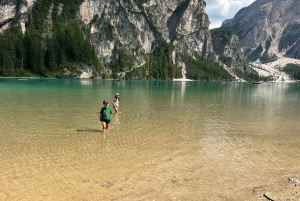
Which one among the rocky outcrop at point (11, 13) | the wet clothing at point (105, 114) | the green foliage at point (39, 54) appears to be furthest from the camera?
the rocky outcrop at point (11, 13)

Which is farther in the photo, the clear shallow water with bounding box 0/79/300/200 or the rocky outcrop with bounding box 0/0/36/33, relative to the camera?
the rocky outcrop with bounding box 0/0/36/33

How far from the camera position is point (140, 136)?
1814 centimetres

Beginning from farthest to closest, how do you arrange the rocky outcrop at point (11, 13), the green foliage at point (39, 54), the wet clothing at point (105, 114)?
1. the rocky outcrop at point (11, 13)
2. the green foliage at point (39, 54)
3. the wet clothing at point (105, 114)

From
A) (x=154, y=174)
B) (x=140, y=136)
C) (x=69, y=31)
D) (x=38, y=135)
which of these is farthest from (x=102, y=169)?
(x=69, y=31)

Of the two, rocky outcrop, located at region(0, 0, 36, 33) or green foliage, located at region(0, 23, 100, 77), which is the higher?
rocky outcrop, located at region(0, 0, 36, 33)

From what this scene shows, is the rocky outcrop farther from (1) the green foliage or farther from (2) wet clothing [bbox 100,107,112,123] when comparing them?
(2) wet clothing [bbox 100,107,112,123]

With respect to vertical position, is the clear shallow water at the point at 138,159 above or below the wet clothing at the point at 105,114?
below

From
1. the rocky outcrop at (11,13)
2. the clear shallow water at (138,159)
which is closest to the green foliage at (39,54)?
the rocky outcrop at (11,13)

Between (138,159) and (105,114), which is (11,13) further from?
(138,159)

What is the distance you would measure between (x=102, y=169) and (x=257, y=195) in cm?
727

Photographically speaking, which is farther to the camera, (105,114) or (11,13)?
(11,13)

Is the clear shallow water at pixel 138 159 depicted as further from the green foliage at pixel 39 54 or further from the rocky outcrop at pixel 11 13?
the rocky outcrop at pixel 11 13

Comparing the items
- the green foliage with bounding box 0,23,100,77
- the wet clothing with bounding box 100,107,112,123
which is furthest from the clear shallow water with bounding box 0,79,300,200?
the green foliage with bounding box 0,23,100,77

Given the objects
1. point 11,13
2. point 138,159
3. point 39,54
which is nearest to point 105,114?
point 138,159
